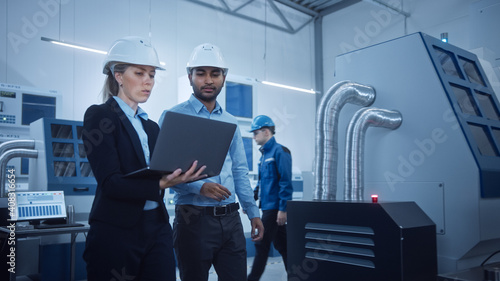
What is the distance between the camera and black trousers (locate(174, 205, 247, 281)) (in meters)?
1.74

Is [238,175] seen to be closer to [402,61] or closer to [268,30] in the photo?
[402,61]

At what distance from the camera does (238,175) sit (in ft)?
6.79

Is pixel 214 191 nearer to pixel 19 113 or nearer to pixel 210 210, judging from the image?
pixel 210 210

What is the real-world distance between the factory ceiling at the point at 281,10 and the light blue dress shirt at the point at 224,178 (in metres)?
5.11

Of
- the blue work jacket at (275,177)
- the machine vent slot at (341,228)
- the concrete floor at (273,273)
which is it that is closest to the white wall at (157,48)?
the concrete floor at (273,273)

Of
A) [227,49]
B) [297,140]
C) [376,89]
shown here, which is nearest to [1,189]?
[376,89]

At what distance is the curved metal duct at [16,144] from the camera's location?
340 centimetres

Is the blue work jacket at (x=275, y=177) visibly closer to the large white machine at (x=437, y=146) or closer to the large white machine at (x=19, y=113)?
the large white machine at (x=437, y=146)

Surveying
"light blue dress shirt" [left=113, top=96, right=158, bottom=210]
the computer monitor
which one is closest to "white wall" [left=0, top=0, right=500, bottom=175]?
the computer monitor

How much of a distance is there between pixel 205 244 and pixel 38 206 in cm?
181

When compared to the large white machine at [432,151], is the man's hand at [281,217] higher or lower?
lower

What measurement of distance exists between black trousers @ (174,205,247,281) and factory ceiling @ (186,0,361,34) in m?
5.50

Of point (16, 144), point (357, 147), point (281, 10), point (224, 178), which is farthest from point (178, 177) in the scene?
point (281, 10)

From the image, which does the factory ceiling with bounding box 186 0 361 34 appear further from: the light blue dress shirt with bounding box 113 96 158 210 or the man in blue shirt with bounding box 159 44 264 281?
the light blue dress shirt with bounding box 113 96 158 210
